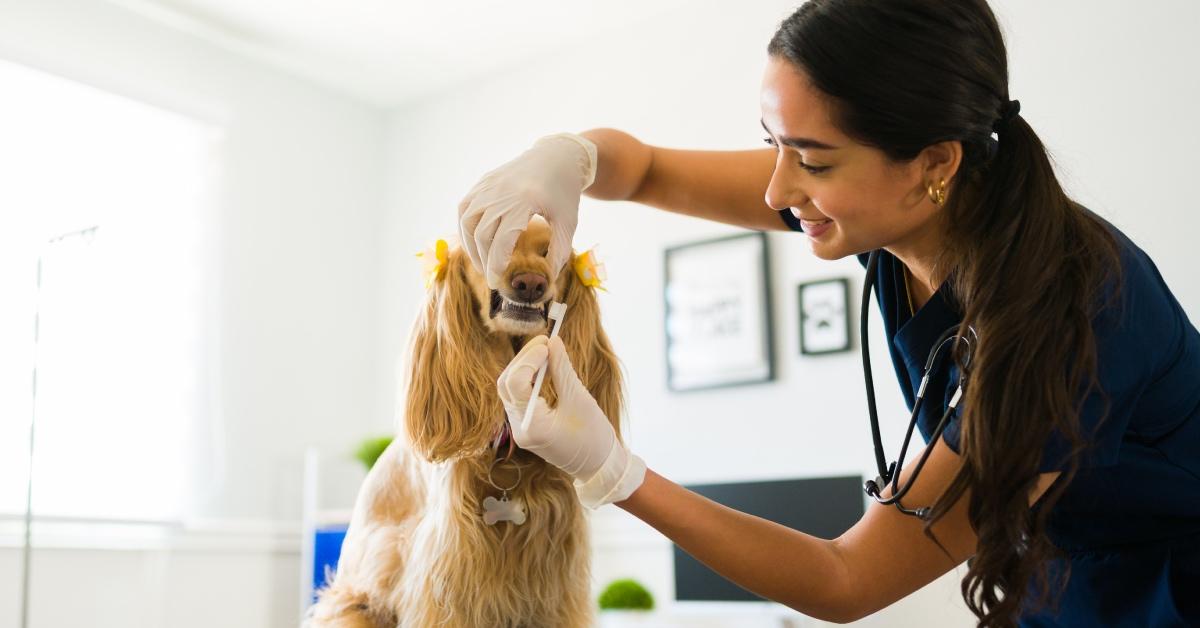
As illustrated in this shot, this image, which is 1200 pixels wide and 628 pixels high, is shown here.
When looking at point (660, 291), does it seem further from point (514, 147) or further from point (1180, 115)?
point (1180, 115)

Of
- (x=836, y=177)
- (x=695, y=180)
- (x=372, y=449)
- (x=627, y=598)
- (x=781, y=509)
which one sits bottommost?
(x=627, y=598)

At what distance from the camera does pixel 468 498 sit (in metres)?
1.63

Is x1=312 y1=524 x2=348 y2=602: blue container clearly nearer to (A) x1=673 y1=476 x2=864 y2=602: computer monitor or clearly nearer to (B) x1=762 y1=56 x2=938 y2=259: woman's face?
(A) x1=673 y1=476 x2=864 y2=602: computer monitor

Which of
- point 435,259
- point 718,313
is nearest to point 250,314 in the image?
point 718,313

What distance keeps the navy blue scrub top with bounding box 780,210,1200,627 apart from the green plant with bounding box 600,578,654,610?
2486 mm

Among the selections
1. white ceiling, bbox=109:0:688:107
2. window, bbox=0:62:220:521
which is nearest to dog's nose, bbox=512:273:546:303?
window, bbox=0:62:220:521

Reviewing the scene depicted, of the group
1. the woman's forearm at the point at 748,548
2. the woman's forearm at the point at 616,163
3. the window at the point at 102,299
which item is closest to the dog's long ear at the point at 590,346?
the woman's forearm at the point at 616,163

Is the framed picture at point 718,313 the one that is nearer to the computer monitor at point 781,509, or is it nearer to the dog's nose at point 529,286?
the computer monitor at point 781,509

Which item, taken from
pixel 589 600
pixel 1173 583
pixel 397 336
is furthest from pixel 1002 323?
pixel 397 336

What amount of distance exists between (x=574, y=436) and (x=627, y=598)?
264 centimetres

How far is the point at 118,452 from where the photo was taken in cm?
408

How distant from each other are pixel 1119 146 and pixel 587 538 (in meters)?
→ 2.49

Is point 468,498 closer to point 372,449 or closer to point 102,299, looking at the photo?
point 372,449

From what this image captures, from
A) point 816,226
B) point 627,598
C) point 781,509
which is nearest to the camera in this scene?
point 816,226
